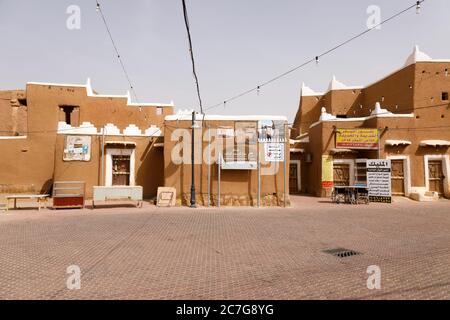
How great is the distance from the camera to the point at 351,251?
286 inches

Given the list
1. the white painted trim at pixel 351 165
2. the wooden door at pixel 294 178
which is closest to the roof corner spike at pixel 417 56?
the white painted trim at pixel 351 165

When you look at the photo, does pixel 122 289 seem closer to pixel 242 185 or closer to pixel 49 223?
pixel 49 223

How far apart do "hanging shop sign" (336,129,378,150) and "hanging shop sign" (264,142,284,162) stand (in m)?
7.56

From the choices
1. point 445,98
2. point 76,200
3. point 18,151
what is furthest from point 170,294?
point 445,98

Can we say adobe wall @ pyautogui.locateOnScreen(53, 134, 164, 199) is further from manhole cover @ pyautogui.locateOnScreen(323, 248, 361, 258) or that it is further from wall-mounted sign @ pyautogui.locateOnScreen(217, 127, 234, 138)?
manhole cover @ pyautogui.locateOnScreen(323, 248, 361, 258)

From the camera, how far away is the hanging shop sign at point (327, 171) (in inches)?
862

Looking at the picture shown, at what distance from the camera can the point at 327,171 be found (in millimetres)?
21953

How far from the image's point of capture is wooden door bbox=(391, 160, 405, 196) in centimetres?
2084

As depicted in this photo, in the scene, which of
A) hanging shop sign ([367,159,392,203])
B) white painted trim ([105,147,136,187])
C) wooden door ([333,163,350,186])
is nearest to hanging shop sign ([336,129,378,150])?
wooden door ([333,163,350,186])

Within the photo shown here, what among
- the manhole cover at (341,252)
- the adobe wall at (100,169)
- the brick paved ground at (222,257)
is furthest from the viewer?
the adobe wall at (100,169)

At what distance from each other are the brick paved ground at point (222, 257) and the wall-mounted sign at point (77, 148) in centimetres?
715

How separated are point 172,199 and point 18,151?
48.0ft

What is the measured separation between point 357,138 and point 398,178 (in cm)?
456

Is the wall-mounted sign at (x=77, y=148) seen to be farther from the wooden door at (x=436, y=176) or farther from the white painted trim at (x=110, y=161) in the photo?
the wooden door at (x=436, y=176)
